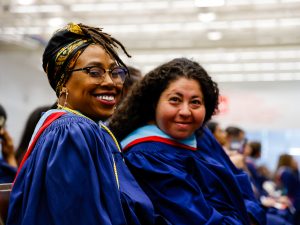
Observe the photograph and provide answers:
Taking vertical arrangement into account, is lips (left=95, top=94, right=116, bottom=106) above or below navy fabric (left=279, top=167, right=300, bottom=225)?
above

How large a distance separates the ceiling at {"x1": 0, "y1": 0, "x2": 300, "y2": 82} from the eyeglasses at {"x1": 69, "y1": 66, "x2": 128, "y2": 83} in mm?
6868

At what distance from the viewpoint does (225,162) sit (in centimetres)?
206

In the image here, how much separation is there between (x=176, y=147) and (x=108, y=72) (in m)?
0.52

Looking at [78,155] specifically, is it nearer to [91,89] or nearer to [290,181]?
[91,89]

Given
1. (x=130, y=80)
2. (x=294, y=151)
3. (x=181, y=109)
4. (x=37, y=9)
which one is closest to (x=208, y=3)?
(x=37, y=9)

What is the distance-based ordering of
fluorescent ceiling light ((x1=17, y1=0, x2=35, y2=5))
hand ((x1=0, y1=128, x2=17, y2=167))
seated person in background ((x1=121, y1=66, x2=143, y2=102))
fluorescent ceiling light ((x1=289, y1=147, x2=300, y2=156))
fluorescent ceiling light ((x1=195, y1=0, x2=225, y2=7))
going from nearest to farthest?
seated person in background ((x1=121, y1=66, x2=143, y2=102))
hand ((x1=0, y1=128, x2=17, y2=167))
fluorescent ceiling light ((x1=195, y1=0, x2=225, y2=7))
fluorescent ceiling light ((x1=17, y1=0, x2=35, y2=5))
fluorescent ceiling light ((x1=289, y1=147, x2=300, y2=156))

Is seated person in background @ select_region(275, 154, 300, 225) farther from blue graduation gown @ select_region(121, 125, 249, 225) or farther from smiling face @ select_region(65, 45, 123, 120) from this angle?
smiling face @ select_region(65, 45, 123, 120)

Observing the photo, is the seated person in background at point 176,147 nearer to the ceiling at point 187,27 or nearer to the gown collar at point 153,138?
the gown collar at point 153,138

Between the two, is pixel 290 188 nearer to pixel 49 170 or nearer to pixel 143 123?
pixel 143 123

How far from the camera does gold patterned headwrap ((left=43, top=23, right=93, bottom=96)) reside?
1.45 m

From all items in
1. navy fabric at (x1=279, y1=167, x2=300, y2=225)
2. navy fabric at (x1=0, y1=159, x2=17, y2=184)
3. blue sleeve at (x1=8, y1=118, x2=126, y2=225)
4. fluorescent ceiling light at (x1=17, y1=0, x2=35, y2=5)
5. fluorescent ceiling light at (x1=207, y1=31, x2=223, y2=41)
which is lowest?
navy fabric at (x1=279, y1=167, x2=300, y2=225)

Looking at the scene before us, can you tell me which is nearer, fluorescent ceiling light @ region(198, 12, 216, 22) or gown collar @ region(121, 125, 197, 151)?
gown collar @ region(121, 125, 197, 151)

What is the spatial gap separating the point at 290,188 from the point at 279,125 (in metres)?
4.75

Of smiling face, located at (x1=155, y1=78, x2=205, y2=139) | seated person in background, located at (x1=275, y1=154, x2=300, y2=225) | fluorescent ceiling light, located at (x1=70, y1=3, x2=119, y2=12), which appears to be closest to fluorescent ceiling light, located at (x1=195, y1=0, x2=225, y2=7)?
fluorescent ceiling light, located at (x1=70, y1=3, x2=119, y2=12)
